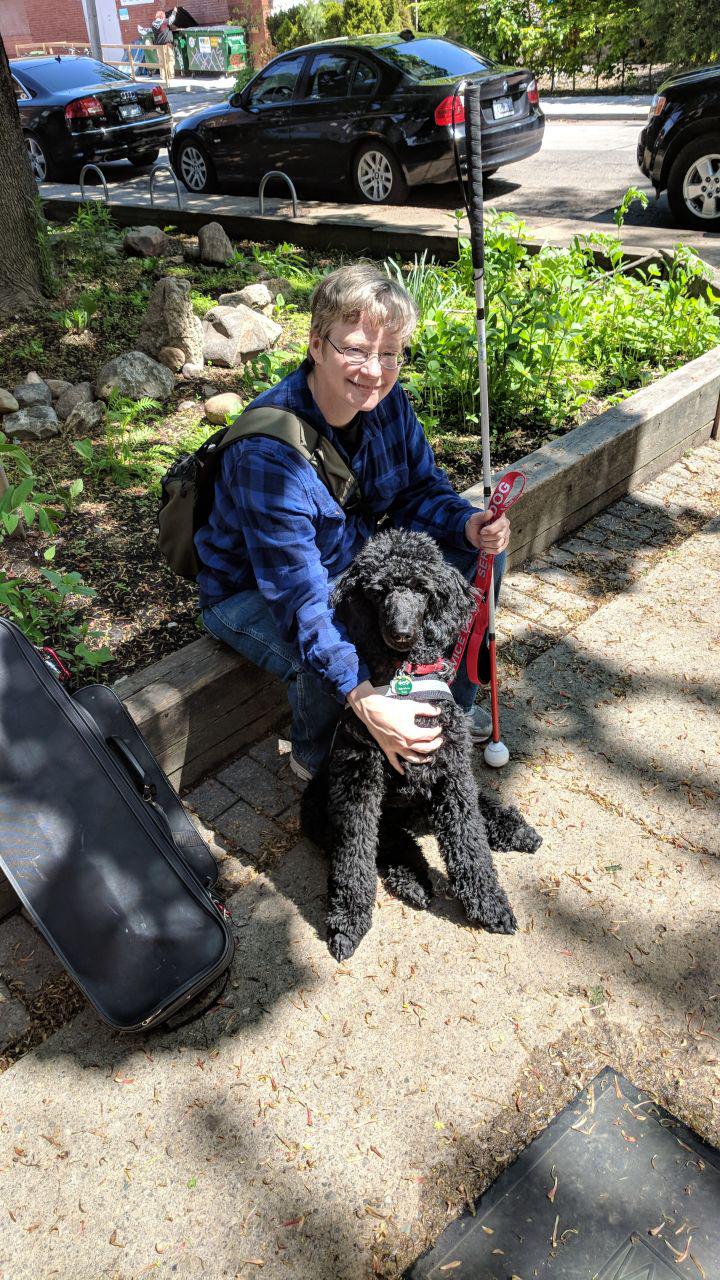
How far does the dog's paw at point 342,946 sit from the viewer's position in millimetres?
2436

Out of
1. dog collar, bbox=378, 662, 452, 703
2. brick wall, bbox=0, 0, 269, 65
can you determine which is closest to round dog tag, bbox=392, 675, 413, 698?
dog collar, bbox=378, 662, 452, 703

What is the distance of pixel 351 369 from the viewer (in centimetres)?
243

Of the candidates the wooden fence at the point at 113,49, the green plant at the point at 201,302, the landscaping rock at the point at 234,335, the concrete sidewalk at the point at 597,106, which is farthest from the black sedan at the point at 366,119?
the wooden fence at the point at 113,49

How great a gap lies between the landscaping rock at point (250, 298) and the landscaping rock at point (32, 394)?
1.70 m

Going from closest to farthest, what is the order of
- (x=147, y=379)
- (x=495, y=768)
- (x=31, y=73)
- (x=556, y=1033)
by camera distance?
(x=556, y=1033) < (x=495, y=768) < (x=147, y=379) < (x=31, y=73)

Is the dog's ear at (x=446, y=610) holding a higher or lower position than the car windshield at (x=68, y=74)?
lower

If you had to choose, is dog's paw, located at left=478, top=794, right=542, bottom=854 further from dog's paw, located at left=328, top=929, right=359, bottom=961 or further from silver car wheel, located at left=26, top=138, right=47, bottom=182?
silver car wheel, located at left=26, top=138, right=47, bottom=182

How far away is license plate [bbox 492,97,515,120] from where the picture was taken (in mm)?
9602

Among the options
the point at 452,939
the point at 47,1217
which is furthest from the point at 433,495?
the point at 47,1217

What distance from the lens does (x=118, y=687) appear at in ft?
9.41

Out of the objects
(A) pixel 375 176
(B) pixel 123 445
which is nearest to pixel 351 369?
(B) pixel 123 445

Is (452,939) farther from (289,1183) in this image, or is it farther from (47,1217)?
(47,1217)

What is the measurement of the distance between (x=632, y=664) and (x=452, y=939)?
1521 millimetres

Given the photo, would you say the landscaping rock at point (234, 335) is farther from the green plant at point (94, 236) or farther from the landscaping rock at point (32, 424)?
the green plant at point (94, 236)
